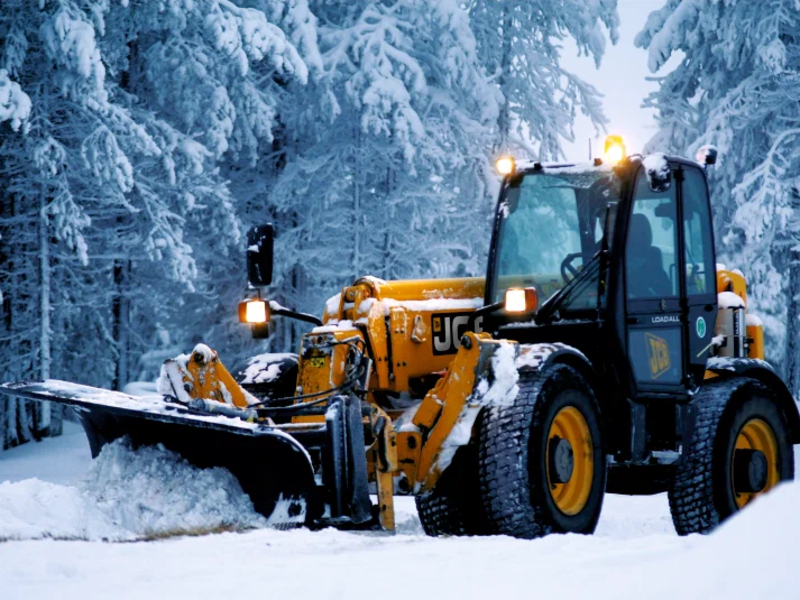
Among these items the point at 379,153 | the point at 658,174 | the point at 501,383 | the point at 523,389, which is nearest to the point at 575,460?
the point at 523,389

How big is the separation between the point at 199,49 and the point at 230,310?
189 inches

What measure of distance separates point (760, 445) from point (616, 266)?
7.40 ft

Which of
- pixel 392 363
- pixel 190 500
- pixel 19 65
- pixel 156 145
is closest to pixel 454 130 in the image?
pixel 156 145

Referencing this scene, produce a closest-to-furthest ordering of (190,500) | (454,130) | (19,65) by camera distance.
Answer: (190,500) < (19,65) < (454,130)

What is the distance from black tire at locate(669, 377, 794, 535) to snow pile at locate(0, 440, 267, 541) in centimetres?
332

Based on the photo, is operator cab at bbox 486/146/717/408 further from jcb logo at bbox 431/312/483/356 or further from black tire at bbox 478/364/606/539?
black tire at bbox 478/364/606/539

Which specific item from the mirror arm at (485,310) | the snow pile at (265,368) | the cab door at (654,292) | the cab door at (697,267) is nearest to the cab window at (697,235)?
the cab door at (697,267)

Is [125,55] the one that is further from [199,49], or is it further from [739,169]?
[739,169]

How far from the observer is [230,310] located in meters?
20.0

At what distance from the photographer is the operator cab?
7605 mm

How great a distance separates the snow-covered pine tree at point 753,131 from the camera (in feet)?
64.3

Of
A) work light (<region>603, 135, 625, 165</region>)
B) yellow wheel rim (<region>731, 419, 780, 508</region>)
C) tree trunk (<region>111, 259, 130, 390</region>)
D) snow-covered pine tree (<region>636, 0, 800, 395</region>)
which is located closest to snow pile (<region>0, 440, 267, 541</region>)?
work light (<region>603, 135, 625, 165</region>)

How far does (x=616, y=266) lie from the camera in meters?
7.56

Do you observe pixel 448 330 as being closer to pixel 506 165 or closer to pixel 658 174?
pixel 506 165
